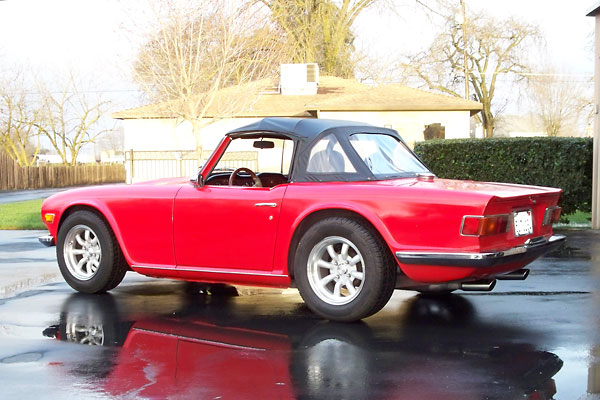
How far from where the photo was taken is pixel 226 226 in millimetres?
6473

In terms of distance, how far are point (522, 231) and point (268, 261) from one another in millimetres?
1979

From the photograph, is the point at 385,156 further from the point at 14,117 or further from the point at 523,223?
the point at 14,117

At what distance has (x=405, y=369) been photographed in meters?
4.65

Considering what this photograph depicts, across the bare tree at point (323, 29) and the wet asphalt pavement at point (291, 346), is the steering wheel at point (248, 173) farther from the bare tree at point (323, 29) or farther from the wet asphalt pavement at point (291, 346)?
the bare tree at point (323, 29)

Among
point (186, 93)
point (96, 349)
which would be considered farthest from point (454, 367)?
point (186, 93)

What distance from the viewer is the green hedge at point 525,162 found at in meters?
13.5

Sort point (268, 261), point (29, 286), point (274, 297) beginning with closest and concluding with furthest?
1. point (268, 261)
2. point (274, 297)
3. point (29, 286)

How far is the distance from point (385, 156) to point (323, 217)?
903 millimetres

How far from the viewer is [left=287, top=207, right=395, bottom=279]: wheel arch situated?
5.84 m

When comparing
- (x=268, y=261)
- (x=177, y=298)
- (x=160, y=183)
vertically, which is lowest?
(x=177, y=298)

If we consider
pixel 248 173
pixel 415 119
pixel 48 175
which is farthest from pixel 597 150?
pixel 48 175

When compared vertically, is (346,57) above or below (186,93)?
above

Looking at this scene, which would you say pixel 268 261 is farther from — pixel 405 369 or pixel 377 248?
pixel 405 369

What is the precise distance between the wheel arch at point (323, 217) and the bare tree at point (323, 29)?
32.6 meters
